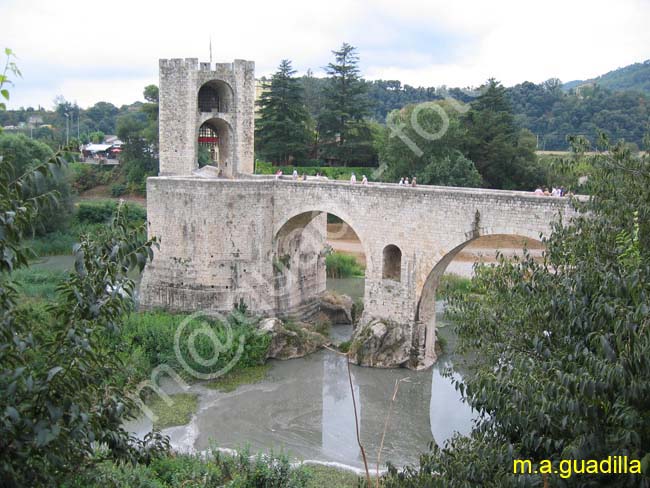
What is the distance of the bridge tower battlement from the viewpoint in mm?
18969

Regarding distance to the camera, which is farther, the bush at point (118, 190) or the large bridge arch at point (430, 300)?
the bush at point (118, 190)

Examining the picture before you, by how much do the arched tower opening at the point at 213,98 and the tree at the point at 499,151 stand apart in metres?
12.7

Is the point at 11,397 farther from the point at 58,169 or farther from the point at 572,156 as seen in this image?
the point at 572,156

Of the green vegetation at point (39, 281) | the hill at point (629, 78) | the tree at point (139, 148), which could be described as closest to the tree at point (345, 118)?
the tree at point (139, 148)

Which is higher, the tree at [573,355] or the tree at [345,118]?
the tree at [345,118]

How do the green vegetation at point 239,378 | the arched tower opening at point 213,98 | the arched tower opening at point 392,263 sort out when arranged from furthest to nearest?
the arched tower opening at point 213,98, the arched tower opening at point 392,263, the green vegetation at point 239,378

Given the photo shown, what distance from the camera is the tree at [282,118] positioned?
33.0 metres

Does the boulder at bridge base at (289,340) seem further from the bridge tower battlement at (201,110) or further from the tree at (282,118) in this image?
the tree at (282,118)

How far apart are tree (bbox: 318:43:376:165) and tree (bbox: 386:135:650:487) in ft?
89.1

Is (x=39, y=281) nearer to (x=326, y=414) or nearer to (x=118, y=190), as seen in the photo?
(x=326, y=414)

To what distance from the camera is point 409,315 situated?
15.8 m

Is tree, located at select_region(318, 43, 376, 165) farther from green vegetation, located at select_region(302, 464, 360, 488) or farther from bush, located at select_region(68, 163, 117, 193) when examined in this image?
green vegetation, located at select_region(302, 464, 360, 488)

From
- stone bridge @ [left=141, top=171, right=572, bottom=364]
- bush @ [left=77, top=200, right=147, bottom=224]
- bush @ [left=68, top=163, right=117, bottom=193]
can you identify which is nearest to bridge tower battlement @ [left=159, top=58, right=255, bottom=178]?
stone bridge @ [left=141, top=171, right=572, bottom=364]

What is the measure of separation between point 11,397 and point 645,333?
3.95 meters
